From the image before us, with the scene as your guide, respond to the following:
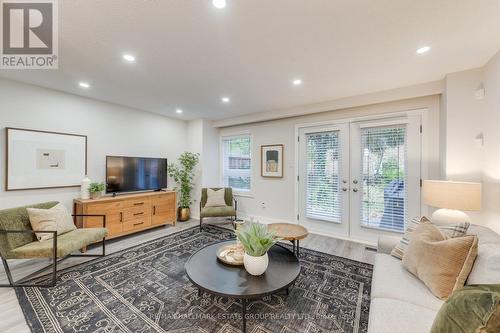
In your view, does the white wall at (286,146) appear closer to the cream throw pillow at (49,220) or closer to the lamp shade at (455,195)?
the lamp shade at (455,195)

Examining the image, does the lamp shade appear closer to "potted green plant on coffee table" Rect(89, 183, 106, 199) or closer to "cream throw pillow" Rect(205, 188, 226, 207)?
"cream throw pillow" Rect(205, 188, 226, 207)

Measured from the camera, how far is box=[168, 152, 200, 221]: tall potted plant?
4.90 meters

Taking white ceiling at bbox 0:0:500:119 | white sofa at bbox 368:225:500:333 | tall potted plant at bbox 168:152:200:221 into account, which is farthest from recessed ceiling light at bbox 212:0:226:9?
tall potted plant at bbox 168:152:200:221

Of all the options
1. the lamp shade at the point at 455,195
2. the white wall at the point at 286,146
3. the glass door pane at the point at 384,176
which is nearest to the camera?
the lamp shade at the point at 455,195

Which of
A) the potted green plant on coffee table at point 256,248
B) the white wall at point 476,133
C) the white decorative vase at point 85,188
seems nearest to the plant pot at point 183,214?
the white decorative vase at point 85,188

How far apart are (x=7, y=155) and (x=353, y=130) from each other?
17.2ft

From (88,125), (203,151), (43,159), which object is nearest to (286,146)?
(203,151)

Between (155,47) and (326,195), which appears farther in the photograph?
(326,195)

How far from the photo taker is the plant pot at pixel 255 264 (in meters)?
1.80

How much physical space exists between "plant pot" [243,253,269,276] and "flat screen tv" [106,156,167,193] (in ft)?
10.6

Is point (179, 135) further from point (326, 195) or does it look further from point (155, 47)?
point (326, 195)

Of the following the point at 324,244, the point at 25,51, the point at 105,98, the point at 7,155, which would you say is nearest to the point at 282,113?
the point at 324,244

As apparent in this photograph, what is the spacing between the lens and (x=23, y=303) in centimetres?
194

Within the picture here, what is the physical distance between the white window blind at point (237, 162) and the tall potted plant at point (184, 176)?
79 centimetres
